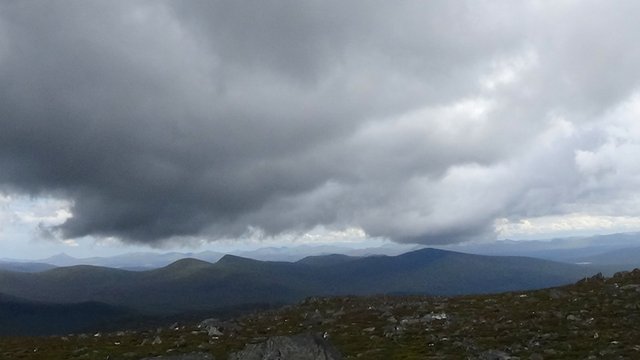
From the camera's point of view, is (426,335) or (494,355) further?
(426,335)

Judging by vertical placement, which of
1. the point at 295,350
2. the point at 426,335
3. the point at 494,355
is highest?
the point at 295,350

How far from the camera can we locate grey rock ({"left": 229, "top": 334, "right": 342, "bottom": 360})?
23969 millimetres

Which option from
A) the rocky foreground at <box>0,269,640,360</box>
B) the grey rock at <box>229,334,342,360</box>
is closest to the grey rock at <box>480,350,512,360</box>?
the rocky foreground at <box>0,269,640,360</box>

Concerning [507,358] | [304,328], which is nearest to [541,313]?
[507,358]

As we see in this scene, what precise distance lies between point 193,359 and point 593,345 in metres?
20.1

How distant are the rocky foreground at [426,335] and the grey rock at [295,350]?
5 centimetres

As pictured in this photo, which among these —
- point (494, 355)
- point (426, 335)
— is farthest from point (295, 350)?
point (426, 335)

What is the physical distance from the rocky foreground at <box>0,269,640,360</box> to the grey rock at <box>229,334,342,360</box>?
5 centimetres

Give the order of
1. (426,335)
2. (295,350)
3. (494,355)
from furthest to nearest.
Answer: (426,335) < (494,355) < (295,350)

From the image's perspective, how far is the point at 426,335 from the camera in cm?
3369

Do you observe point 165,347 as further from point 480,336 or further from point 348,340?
point 480,336

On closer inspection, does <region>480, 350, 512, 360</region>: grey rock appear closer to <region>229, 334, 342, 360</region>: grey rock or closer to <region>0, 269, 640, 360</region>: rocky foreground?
<region>0, 269, 640, 360</region>: rocky foreground

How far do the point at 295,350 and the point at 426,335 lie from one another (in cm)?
1244

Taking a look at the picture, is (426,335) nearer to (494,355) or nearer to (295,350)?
(494,355)
